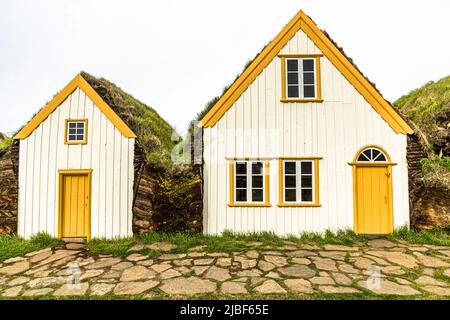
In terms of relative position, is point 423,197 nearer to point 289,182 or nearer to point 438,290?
point 438,290

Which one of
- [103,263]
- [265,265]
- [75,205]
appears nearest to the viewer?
[265,265]

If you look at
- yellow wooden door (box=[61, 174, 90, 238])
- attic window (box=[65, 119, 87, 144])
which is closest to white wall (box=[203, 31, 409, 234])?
yellow wooden door (box=[61, 174, 90, 238])

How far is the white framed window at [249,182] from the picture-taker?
7.74 meters

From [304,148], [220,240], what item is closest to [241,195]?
[220,240]

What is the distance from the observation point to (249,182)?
7809 millimetres

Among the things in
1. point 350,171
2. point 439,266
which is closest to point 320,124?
point 350,171

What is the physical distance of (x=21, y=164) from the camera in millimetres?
7680

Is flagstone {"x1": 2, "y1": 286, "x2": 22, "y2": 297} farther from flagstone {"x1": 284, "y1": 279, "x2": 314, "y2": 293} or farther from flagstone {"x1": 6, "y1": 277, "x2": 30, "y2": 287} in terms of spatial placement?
flagstone {"x1": 284, "y1": 279, "x2": 314, "y2": 293}

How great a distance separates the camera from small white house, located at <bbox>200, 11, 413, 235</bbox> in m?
7.56

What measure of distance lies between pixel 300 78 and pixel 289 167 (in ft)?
10.4

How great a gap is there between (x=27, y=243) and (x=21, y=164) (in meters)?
2.60

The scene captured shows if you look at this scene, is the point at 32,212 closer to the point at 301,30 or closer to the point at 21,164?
the point at 21,164

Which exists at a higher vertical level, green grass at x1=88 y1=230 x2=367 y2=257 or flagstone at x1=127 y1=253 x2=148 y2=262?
green grass at x1=88 y1=230 x2=367 y2=257

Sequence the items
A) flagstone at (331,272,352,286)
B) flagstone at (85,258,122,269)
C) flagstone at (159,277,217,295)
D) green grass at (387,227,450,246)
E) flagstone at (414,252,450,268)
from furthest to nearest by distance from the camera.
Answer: green grass at (387,227,450,246) → flagstone at (85,258,122,269) → flagstone at (414,252,450,268) → flagstone at (331,272,352,286) → flagstone at (159,277,217,295)
